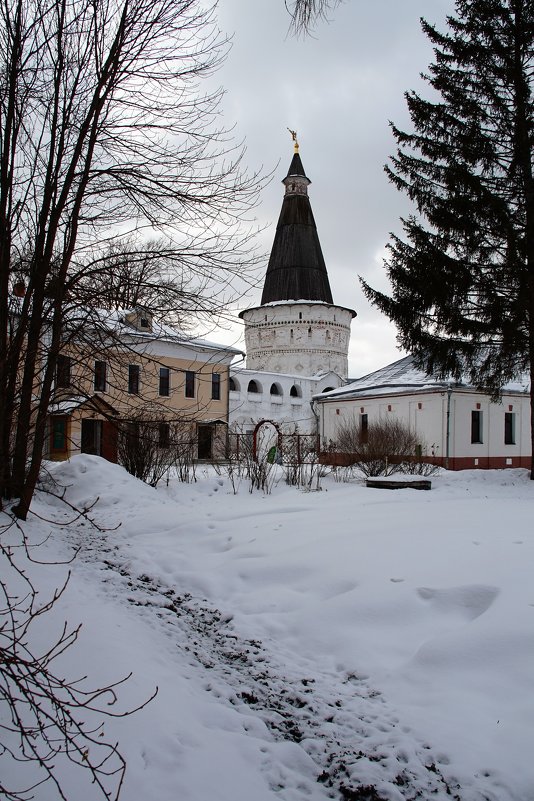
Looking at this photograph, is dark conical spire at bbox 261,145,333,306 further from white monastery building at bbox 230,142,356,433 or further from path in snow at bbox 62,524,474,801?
path in snow at bbox 62,524,474,801

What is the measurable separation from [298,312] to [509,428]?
2471 cm

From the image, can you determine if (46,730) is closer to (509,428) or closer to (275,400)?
(509,428)

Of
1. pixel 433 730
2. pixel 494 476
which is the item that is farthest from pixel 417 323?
pixel 433 730

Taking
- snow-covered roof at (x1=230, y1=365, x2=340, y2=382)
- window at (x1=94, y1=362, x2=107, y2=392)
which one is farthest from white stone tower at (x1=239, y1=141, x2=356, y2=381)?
window at (x1=94, y1=362, x2=107, y2=392)

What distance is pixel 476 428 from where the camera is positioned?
25656mm

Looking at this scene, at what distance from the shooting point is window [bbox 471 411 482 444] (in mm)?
25469

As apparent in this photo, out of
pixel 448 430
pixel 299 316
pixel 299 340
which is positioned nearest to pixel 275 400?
pixel 299 340

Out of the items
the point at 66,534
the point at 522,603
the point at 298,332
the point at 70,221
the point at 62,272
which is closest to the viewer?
the point at 522,603

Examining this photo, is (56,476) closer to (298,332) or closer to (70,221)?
(70,221)

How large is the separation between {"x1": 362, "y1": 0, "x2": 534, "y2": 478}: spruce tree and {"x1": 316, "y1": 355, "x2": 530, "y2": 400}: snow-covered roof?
19.6 feet

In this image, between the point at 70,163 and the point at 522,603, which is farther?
the point at 70,163

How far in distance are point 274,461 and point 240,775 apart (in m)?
15.3

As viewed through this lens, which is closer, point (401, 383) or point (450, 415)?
point (450, 415)

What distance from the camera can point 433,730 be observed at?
3.74 m
